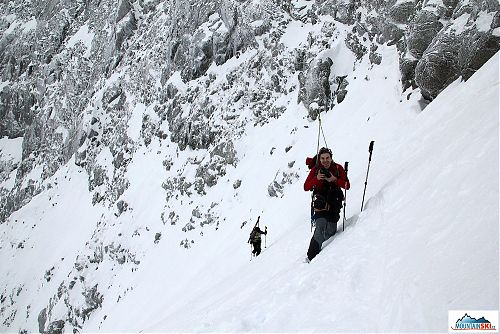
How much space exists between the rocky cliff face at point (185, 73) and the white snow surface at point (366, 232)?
133 cm

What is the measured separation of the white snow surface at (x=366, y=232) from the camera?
14.0 feet

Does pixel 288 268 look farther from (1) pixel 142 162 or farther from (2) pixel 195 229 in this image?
(1) pixel 142 162

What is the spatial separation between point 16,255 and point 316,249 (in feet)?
145

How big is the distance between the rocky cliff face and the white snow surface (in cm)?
133

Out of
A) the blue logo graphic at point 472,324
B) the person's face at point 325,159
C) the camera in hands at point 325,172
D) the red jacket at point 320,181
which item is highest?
the blue logo graphic at point 472,324

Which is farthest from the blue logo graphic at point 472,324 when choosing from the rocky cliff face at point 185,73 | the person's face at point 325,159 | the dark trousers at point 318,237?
the rocky cliff face at point 185,73

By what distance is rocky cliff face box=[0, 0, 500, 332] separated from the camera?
13.9 m

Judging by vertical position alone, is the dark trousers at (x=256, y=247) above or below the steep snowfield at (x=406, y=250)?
below

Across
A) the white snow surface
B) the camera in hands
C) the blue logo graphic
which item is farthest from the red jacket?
the blue logo graphic

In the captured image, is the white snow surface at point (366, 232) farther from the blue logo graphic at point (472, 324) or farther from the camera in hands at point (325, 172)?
the camera in hands at point (325, 172)

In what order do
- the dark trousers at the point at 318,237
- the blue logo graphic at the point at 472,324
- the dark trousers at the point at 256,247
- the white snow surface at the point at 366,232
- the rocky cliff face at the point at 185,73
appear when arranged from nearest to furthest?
the blue logo graphic at the point at 472,324 → the white snow surface at the point at 366,232 → the dark trousers at the point at 318,237 → the dark trousers at the point at 256,247 → the rocky cliff face at the point at 185,73

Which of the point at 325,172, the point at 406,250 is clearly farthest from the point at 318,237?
the point at 406,250

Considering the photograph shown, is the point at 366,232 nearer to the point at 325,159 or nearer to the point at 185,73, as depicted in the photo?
the point at 325,159

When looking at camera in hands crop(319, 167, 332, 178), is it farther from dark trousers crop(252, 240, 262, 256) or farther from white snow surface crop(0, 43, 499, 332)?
dark trousers crop(252, 240, 262, 256)
